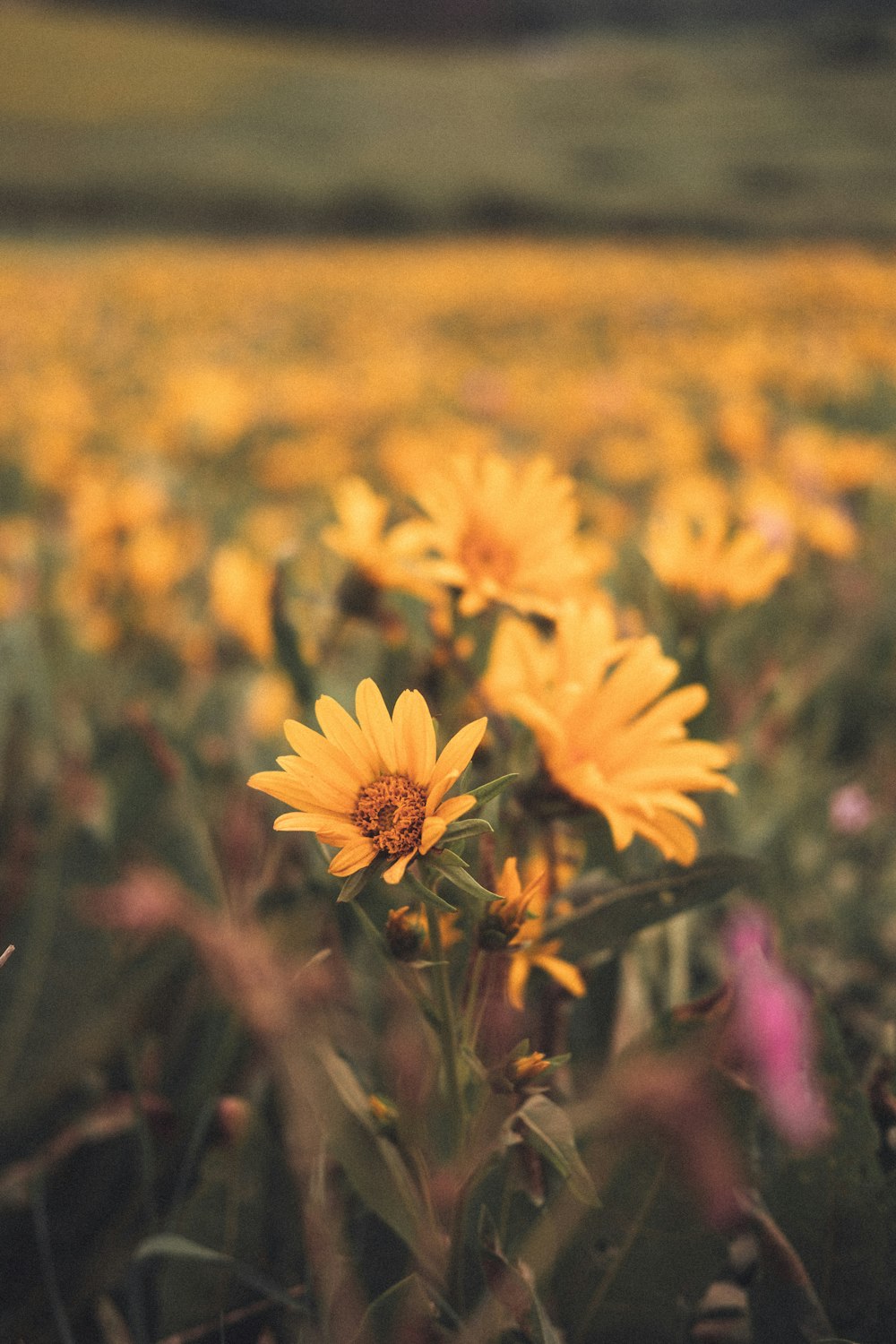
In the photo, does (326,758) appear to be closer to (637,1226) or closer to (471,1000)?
(471,1000)

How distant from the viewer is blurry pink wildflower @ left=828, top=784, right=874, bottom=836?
988 millimetres

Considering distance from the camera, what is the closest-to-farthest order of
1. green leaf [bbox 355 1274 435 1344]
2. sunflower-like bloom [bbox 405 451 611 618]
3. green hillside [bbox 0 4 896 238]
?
1. green leaf [bbox 355 1274 435 1344]
2. sunflower-like bloom [bbox 405 451 611 618]
3. green hillside [bbox 0 4 896 238]

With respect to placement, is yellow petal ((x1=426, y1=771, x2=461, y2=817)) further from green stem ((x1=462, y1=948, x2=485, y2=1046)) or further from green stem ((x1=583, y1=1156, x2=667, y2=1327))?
green stem ((x1=583, y1=1156, x2=667, y2=1327))

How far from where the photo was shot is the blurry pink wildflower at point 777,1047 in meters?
0.48

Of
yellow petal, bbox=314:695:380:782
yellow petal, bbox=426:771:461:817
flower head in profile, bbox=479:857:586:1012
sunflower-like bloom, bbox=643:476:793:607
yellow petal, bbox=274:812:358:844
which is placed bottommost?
flower head in profile, bbox=479:857:586:1012

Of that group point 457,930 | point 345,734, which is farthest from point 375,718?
point 457,930

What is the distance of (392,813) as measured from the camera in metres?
0.42

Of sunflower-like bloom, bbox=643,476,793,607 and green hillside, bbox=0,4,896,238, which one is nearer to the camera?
sunflower-like bloom, bbox=643,476,793,607

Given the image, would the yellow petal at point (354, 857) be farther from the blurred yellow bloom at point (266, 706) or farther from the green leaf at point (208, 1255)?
the blurred yellow bloom at point (266, 706)

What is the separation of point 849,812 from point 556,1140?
2.19 feet

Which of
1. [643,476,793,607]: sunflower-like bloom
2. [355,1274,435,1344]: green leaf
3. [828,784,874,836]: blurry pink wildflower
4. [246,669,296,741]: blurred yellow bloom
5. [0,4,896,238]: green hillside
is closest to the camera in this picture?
[355,1274,435,1344]: green leaf

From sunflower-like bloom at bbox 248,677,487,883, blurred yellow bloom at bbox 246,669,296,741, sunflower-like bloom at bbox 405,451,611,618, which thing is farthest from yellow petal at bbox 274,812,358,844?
blurred yellow bloom at bbox 246,669,296,741

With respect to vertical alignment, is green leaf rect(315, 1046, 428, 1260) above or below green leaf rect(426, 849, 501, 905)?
below

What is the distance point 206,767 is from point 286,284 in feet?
19.3
